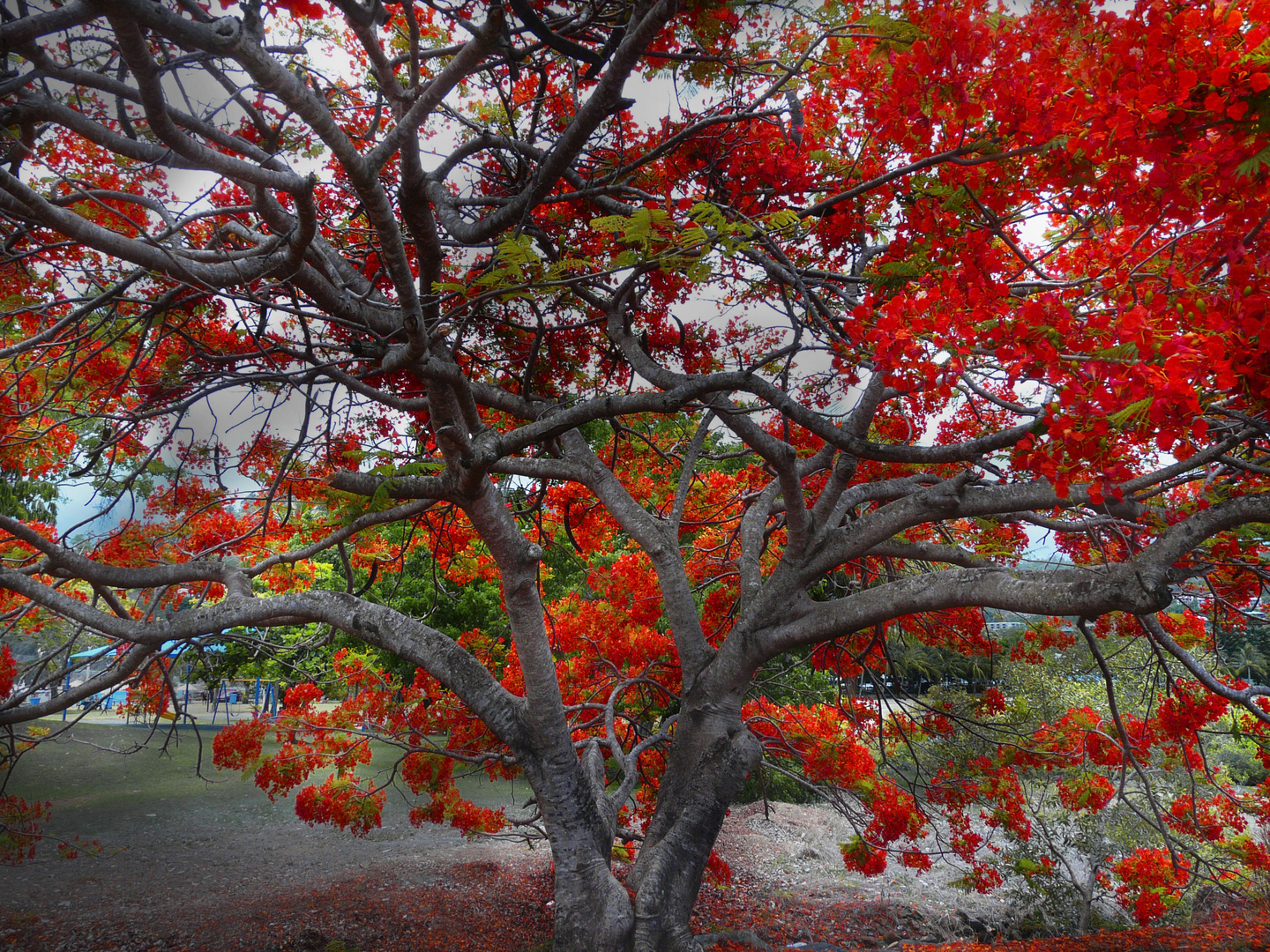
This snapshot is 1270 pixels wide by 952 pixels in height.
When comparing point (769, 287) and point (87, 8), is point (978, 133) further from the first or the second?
point (87, 8)

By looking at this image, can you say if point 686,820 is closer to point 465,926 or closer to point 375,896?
point 465,926

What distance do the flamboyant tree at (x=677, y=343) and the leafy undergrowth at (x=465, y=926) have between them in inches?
34.4

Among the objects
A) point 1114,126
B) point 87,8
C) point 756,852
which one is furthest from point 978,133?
point 756,852

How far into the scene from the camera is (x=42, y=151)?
3992 mm

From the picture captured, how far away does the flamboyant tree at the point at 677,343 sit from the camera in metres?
2.46

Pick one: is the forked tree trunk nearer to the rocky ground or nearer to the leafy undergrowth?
the leafy undergrowth

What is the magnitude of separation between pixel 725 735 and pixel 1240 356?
345 centimetres

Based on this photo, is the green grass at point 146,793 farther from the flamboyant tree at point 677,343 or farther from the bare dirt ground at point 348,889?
the flamboyant tree at point 677,343

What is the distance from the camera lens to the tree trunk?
13.1 ft

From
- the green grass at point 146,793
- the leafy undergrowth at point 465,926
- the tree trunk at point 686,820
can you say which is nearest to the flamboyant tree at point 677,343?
the tree trunk at point 686,820

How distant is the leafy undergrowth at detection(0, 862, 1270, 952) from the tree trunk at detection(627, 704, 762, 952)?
0.98 metres

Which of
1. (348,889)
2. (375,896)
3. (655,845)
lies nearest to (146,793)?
(348,889)

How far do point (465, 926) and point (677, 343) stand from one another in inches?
222

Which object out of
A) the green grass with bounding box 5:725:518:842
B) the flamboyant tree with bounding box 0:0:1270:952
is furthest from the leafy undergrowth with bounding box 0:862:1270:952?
the green grass with bounding box 5:725:518:842
